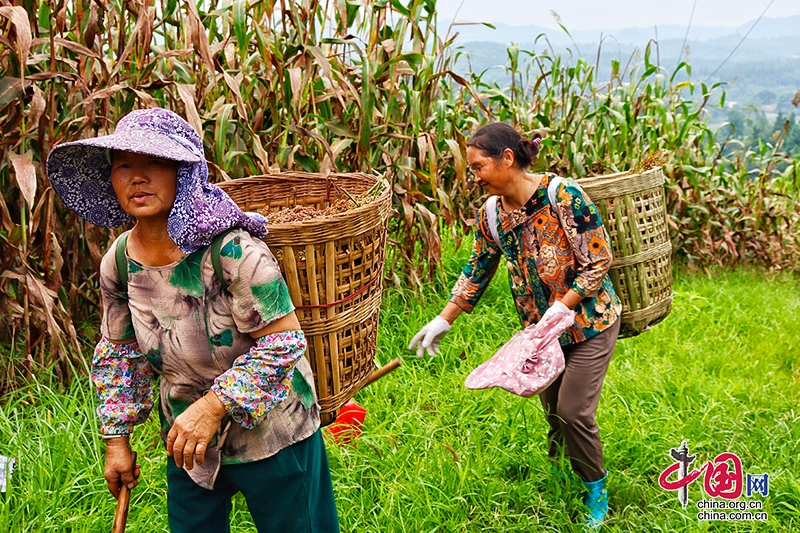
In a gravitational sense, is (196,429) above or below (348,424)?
above

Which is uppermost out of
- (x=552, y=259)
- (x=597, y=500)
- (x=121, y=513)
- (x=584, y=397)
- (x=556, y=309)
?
(x=552, y=259)

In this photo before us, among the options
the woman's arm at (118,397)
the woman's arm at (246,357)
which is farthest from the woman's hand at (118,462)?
the woman's arm at (246,357)

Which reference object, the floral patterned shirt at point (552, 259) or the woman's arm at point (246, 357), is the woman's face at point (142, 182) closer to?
the woman's arm at point (246, 357)

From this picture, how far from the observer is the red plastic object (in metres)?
2.94

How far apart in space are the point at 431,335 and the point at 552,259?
1.65ft

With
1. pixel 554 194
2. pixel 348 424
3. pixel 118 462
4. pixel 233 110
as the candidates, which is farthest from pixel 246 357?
pixel 233 110

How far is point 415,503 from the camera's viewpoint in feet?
8.34

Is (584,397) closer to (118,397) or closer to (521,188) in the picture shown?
(521,188)

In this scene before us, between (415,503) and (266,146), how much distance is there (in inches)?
64.3

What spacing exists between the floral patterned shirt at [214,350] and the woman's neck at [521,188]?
3.43 ft

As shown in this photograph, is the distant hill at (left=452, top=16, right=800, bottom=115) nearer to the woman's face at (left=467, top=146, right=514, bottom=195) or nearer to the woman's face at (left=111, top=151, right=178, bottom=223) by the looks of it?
the woman's face at (left=467, top=146, right=514, bottom=195)

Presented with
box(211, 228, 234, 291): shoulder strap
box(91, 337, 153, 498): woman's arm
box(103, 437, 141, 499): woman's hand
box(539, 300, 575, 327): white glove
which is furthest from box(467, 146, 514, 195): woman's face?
box(103, 437, 141, 499): woman's hand

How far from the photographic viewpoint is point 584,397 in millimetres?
2486

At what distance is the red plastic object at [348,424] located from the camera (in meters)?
2.94
